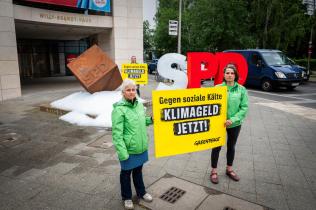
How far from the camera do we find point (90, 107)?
26.4 feet

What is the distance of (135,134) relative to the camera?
3092 mm

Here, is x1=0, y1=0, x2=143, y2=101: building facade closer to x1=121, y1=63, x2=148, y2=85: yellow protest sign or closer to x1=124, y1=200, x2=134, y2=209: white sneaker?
x1=121, y1=63, x2=148, y2=85: yellow protest sign

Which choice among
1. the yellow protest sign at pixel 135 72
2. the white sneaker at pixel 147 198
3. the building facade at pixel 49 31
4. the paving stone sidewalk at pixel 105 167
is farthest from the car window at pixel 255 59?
the white sneaker at pixel 147 198

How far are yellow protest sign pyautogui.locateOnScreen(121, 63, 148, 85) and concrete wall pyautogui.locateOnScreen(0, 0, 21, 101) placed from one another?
18.3 feet

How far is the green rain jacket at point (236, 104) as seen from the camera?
12.5 ft

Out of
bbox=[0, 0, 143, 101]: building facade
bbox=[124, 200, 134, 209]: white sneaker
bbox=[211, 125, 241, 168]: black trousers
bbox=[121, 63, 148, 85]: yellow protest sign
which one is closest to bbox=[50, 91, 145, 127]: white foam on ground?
bbox=[121, 63, 148, 85]: yellow protest sign

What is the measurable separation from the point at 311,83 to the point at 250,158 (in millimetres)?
16630

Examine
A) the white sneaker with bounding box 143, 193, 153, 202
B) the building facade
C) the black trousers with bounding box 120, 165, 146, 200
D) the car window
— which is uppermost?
the building facade

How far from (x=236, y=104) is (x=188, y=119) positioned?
2.56 ft

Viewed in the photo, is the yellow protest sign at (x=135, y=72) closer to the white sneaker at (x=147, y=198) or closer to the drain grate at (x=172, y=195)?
the drain grate at (x=172, y=195)

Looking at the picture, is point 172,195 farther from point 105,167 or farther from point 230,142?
point 105,167

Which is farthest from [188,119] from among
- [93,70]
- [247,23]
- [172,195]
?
[247,23]

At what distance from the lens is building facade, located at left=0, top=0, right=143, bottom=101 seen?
1189cm

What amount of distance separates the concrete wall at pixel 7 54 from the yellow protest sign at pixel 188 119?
426 inches
